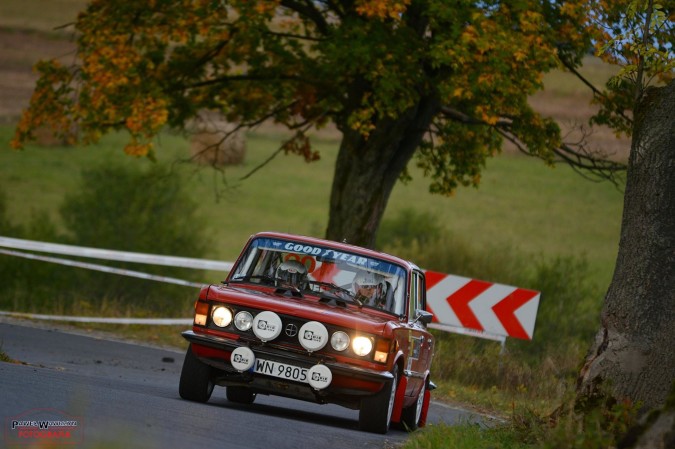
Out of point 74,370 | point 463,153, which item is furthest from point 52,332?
point 463,153

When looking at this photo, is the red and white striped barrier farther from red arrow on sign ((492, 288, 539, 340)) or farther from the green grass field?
the green grass field

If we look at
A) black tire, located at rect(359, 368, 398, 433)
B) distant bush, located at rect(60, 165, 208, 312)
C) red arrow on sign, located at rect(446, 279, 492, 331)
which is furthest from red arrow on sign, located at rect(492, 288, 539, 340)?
distant bush, located at rect(60, 165, 208, 312)

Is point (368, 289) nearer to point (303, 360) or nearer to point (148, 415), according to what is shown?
point (303, 360)

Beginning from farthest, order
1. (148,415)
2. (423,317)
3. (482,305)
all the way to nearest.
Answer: (482,305)
(423,317)
(148,415)

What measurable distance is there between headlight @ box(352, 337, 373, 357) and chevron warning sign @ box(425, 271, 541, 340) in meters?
9.41

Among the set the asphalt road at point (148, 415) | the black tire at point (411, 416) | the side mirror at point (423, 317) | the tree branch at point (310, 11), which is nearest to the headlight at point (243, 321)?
the asphalt road at point (148, 415)

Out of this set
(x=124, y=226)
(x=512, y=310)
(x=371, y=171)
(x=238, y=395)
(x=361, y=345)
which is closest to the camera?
(x=361, y=345)

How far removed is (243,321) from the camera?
36.4 ft

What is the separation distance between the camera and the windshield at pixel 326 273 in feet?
39.6

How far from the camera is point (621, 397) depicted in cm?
1008

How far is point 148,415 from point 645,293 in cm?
396

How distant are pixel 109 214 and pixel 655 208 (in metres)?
35.7

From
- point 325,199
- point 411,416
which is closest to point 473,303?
point 411,416

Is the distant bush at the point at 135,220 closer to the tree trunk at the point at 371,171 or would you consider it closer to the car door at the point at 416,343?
the tree trunk at the point at 371,171
